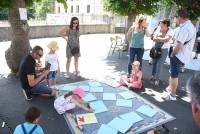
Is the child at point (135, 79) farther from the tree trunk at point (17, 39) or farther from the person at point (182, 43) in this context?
the tree trunk at point (17, 39)

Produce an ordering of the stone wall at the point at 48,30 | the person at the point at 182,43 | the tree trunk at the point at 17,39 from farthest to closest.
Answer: the stone wall at the point at 48,30 < the tree trunk at the point at 17,39 < the person at the point at 182,43

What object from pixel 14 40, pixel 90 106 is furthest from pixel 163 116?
pixel 14 40

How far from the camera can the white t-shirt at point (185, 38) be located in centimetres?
577

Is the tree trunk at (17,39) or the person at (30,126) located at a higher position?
the tree trunk at (17,39)

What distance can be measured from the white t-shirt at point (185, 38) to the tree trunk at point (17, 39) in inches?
181

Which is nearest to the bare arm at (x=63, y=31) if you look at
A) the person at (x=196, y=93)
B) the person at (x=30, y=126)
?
the person at (x=30, y=126)

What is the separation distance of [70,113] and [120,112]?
3.63 ft

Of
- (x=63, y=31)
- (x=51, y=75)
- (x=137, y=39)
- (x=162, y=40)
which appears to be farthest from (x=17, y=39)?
(x=162, y=40)

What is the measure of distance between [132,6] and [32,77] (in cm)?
705

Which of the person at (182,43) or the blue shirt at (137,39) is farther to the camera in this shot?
the blue shirt at (137,39)

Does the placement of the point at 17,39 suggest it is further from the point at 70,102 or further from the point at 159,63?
the point at 159,63

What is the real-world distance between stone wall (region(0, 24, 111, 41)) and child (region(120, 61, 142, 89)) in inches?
382

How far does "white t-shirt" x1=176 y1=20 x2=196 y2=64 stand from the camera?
5.77 meters

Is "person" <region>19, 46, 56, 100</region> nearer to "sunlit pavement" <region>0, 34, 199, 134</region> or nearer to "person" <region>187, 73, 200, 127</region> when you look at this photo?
"sunlit pavement" <region>0, 34, 199, 134</region>
